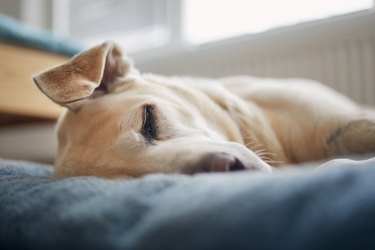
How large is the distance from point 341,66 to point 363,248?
8.11 feet

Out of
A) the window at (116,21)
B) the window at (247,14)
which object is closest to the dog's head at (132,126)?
the window at (247,14)

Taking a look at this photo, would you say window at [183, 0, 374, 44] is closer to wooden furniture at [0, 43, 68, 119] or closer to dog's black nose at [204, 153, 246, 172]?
wooden furniture at [0, 43, 68, 119]

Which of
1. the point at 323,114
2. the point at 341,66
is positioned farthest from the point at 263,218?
the point at 341,66

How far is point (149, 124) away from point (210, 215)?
2.34 ft

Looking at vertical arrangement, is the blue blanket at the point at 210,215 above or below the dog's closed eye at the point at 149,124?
below

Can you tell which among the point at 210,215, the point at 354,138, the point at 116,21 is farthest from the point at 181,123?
the point at 116,21

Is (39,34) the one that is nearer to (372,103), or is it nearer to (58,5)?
(372,103)

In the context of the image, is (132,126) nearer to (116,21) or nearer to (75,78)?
(75,78)

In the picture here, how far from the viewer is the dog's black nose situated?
0.92 m

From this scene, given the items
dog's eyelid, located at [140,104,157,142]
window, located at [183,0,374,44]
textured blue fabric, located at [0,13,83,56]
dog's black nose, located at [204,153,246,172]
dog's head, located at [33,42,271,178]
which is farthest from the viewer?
window, located at [183,0,374,44]

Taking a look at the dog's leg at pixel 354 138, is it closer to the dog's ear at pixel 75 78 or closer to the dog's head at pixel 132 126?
the dog's head at pixel 132 126

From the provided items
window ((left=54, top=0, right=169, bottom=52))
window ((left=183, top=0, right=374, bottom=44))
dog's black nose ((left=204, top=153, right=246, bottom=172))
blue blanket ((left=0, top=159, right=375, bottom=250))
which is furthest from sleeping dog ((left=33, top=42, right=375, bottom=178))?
window ((left=54, top=0, right=169, bottom=52))

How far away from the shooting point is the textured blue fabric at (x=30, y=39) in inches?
93.8

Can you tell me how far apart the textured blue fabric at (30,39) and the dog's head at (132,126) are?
104cm
